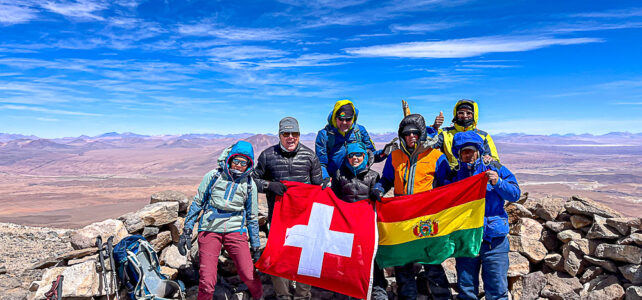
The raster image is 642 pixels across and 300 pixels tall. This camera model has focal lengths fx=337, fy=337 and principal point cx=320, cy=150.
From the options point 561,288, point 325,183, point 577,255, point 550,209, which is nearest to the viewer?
point 325,183

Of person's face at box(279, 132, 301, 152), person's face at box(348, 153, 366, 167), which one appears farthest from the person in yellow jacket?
person's face at box(279, 132, 301, 152)

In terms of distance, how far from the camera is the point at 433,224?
4.91 m

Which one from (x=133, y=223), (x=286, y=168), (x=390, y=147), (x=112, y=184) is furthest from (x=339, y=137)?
(x=112, y=184)

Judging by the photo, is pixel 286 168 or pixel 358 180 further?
pixel 286 168

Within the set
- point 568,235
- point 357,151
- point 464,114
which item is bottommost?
point 568,235

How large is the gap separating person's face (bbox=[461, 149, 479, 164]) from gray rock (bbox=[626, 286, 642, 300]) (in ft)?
12.4

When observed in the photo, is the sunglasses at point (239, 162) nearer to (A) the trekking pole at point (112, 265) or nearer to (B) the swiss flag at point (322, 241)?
(B) the swiss flag at point (322, 241)

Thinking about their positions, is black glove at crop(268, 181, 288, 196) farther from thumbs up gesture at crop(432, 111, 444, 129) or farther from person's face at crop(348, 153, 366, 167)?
thumbs up gesture at crop(432, 111, 444, 129)

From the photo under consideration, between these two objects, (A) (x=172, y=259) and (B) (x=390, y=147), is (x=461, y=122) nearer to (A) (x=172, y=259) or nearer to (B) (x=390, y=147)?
(B) (x=390, y=147)

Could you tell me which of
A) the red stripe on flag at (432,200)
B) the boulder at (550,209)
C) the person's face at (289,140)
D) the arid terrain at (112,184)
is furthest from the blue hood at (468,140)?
the arid terrain at (112,184)

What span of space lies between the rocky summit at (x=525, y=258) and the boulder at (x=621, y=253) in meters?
0.01

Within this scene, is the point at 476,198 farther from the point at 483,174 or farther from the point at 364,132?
the point at 364,132

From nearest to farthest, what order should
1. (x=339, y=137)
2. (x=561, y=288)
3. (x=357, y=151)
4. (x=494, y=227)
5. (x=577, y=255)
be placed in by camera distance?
(x=494, y=227), (x=357, y=151), (x=339, y=137), (x=561, y=288), (x=577, y=255)

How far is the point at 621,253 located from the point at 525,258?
1.43 meters
